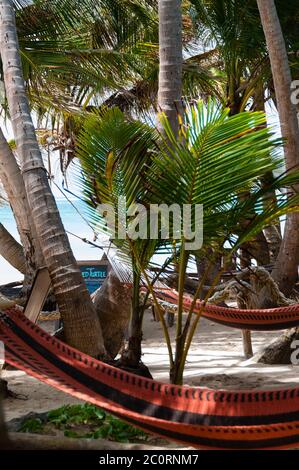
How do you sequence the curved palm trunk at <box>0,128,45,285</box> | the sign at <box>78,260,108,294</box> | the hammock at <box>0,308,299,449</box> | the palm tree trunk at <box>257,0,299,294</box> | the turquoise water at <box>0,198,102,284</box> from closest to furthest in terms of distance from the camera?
the hammock at <box>0,308,299,449</box>, the palm tree trunk at <box>257,0,299,294</box>, the curved palm trunk at <box>0,128,45,285</box>, the sign at <box>78,260,108,294</box>, the turquoise water at <box>0,198,102,284</box>

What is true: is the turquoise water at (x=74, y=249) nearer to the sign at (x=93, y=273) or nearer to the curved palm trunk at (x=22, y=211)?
the sign at (x=93, y=273)

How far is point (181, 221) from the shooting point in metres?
3.12

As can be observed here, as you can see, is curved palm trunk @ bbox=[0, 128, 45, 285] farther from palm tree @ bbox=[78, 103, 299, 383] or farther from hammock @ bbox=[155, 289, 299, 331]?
palm tree @ bbox=[78, 103, 299, 383]

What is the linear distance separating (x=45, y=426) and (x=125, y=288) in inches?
60.8

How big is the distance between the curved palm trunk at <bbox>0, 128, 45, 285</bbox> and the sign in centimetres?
154

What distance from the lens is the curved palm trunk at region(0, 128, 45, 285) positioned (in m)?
5.21

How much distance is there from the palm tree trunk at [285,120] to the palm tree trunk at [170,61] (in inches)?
42.5

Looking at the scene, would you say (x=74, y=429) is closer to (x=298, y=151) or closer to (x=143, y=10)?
(x=298, y=151)

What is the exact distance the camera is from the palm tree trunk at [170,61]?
412 cm

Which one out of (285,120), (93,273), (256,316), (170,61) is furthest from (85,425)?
(93,273)

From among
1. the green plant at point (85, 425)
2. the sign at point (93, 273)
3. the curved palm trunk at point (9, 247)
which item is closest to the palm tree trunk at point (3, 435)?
the green plant at point (85, 425)

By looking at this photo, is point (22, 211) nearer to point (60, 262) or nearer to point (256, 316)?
point (60, 262)

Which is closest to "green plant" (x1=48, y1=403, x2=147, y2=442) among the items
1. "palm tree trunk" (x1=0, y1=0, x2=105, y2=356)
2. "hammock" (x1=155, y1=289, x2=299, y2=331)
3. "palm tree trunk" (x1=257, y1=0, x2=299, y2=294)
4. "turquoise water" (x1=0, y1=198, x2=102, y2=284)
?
"palm tree trunk" (x1=0, y1=0, x2=105, y2=356)
